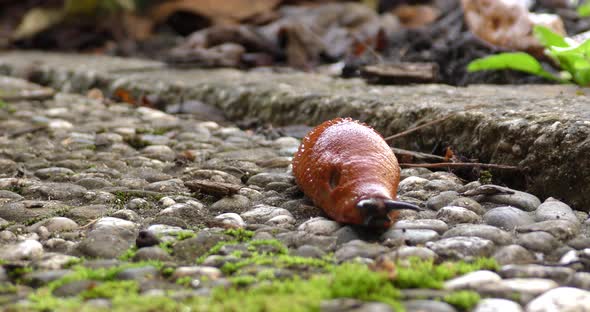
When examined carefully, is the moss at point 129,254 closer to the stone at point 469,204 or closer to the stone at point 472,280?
the stone at point 472,280

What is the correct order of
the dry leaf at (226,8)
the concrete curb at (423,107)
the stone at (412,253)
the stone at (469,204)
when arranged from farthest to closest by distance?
1. the dry leaf at (226,8)
2. the concrete curb at (423,107)
3. the stone at (469,204)
4. the stone at (412,253)

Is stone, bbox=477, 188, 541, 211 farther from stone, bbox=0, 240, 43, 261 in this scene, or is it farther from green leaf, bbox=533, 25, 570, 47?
stone, bbox=0, 240, 43, 261

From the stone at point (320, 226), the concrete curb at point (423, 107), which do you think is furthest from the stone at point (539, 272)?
the concrete curb at point (423, 107)

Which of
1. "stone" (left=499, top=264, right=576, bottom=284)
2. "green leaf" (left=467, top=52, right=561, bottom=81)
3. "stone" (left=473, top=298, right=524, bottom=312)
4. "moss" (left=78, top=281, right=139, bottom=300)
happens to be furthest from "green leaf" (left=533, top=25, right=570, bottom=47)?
"moss" (left=78, top=281, right=139, bottom=300)

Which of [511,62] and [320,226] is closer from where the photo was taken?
[320,226]

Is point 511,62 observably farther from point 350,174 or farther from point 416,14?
point 416,14

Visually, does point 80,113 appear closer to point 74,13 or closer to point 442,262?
point 442,262

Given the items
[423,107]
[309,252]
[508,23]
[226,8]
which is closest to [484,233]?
[309,252]
